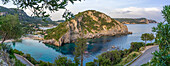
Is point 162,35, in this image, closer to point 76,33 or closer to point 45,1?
point 45,1

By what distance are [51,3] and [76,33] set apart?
71.8 m

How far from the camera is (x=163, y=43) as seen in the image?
3359mm

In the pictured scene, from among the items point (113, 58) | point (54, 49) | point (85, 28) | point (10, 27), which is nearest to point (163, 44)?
point (10, 27)

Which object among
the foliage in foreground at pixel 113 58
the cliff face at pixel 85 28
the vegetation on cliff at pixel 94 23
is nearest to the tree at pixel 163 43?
the foliage in foreground at pixel 113 58

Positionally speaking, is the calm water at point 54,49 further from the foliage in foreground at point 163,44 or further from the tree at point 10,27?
the foliage in foreground at point 163,44

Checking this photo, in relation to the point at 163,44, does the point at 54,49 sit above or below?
below

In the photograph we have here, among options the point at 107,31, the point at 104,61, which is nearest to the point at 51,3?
the point at 104,61

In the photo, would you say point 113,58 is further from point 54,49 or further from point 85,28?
point 85,28

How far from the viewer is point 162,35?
11.3ft

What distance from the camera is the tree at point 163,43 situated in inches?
120

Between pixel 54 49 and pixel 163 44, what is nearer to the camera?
pixel 163 44

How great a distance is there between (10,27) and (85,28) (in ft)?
261

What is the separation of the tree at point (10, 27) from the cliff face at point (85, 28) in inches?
1635

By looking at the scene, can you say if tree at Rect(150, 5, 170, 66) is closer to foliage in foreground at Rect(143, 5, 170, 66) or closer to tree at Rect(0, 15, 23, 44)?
foliage in foreground at Rect(143, 5, 170, 66)
